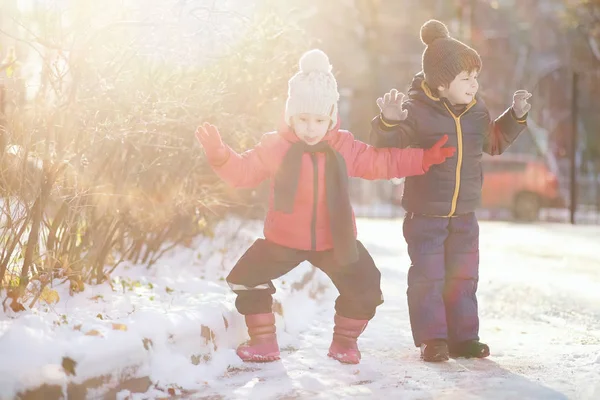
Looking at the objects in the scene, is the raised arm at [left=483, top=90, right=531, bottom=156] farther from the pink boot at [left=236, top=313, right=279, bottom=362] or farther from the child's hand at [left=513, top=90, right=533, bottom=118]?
the pink boot at [left=236, top=313, right=279, bottom=362]

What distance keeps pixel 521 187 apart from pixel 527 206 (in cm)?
43

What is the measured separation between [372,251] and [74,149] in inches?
247

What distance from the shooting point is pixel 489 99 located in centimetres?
2602

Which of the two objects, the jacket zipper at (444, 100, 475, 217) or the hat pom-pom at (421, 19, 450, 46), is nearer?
the jacket zipper at (444, 100, 475, 217)

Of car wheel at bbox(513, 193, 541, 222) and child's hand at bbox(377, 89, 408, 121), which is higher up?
child's hand at bbox(377, 89, 408, 121)

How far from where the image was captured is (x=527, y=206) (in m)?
18.8

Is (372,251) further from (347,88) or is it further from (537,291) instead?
(347,88)

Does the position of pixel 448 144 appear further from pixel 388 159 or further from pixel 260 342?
pixel 260 342

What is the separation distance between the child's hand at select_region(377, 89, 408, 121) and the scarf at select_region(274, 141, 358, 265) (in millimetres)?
371

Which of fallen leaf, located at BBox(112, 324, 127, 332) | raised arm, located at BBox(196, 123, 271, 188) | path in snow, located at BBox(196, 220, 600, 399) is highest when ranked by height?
raised arm, located at BBox(196, 123, 271, 188)

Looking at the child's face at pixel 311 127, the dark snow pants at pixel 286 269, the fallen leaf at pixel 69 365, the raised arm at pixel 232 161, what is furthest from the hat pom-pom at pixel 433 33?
the fallen leaf at pixel 69 365

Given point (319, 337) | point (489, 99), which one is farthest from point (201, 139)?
point (489, 99)

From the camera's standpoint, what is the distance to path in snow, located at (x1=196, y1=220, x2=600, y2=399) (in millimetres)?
4109

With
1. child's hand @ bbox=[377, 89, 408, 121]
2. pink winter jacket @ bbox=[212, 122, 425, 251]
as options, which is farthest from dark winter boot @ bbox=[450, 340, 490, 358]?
child's hand @ bbox=[377, 89, 408, 121]
